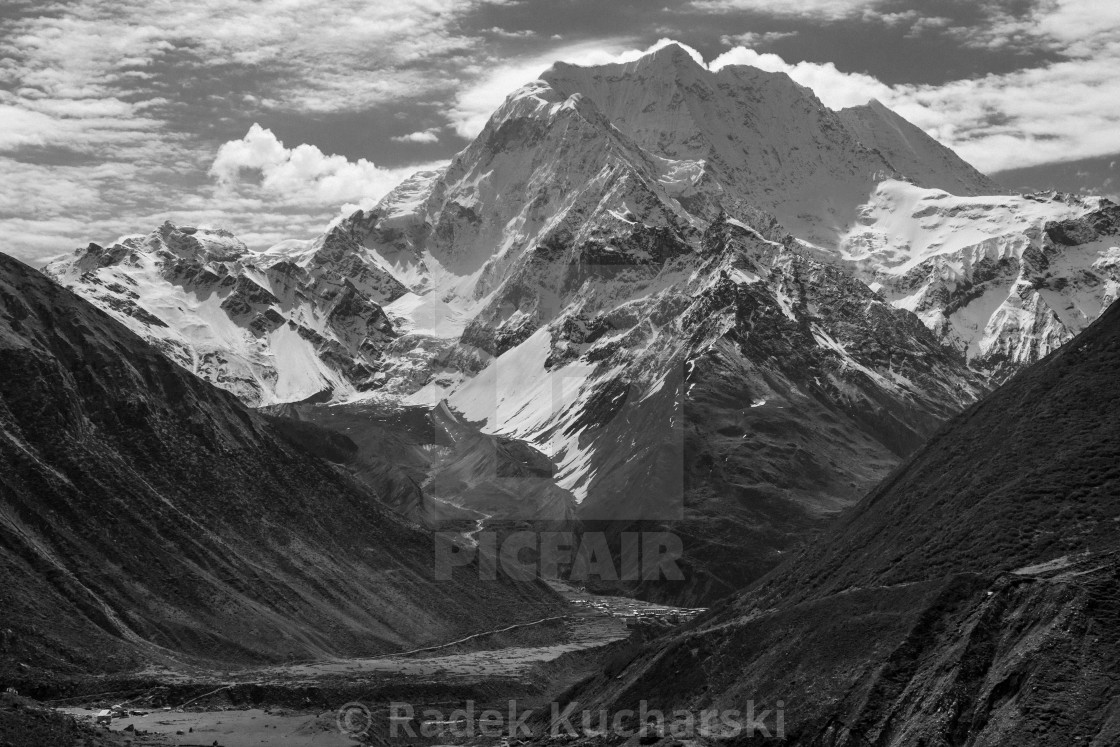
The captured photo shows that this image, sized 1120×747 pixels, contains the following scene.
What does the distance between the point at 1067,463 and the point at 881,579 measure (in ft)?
67.6

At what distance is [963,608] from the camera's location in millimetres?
133500

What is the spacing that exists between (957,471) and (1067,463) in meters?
20.6

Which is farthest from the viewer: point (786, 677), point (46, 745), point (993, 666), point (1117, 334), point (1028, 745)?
point (1117, 334)

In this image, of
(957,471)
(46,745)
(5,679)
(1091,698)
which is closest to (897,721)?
(1091,698)

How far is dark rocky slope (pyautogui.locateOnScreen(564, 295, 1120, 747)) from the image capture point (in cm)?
11744

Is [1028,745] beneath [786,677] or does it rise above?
above

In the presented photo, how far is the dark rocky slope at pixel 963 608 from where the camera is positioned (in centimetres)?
11744

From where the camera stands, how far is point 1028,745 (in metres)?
111

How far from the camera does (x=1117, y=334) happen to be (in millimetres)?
164125

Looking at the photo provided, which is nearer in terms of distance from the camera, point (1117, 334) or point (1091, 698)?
point (1091, 698)

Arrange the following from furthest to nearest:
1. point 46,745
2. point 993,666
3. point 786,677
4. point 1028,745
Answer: point 786,677
point 46,745
point 993,666
point 1028,745

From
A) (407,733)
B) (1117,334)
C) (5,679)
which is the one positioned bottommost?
(407,733)

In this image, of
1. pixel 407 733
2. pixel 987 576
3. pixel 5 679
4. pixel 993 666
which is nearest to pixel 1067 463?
pixel 987 576

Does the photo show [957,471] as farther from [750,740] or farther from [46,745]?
[46,745]
